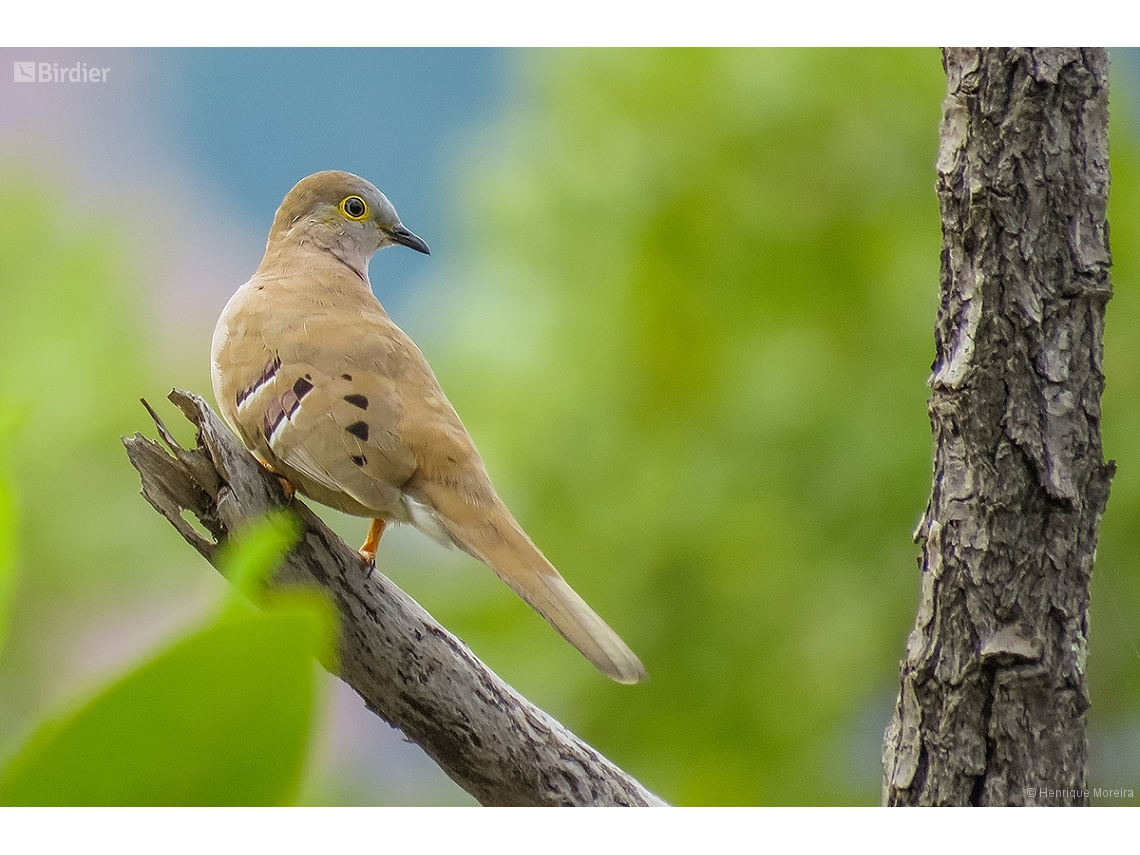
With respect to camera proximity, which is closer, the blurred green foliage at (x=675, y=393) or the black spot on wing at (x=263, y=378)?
the black spot on wing at (x=263, y=378)

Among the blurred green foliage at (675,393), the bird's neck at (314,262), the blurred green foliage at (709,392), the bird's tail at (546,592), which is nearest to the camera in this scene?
the bird's tail at (546,592)

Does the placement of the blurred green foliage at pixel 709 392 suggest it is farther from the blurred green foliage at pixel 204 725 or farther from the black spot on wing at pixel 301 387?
the blurred green foliage at pixel 204 725

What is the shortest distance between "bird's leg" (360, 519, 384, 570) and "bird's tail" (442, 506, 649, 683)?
0.15 m

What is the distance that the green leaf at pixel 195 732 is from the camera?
0.74 feet

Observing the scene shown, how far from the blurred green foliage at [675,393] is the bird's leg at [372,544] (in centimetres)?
72

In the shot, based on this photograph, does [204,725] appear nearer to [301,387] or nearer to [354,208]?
[301,387]

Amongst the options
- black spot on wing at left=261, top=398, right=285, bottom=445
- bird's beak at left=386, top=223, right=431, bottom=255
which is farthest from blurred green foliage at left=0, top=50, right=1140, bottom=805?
black spot on wing at left=261, top=398, right=285, bottom=445

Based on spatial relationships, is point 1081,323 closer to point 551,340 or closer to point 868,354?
point 868,354

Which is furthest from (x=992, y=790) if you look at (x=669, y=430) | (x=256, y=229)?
(x=256, y=229)

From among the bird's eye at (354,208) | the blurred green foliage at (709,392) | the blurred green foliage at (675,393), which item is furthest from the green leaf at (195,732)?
the blurred green foliage at (709,392)

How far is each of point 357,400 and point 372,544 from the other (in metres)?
0.21

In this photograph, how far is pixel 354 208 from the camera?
5.65 ft

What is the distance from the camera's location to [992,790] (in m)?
1.41

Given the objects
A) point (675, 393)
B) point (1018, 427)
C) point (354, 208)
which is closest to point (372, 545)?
point (354, 208)
